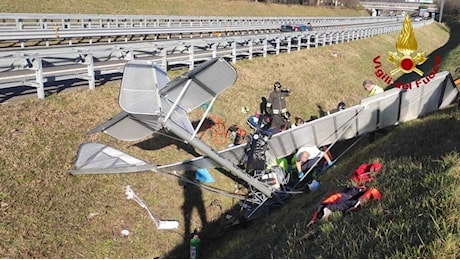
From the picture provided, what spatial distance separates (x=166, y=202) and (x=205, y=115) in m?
2.86

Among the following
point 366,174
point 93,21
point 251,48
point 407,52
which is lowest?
point 93,21

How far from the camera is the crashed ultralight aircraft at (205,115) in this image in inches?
258

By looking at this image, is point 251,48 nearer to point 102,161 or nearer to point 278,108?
point 278,108

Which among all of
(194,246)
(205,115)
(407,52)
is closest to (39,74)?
(205,115)

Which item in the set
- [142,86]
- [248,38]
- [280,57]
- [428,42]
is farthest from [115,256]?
[428,42]

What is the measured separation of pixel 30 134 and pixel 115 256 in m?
3.24

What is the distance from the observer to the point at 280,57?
21.4m

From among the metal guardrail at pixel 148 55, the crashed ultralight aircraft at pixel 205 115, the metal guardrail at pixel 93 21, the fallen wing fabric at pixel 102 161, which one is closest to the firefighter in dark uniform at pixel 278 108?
the crashed ultralight aircraft at pixel 205 115

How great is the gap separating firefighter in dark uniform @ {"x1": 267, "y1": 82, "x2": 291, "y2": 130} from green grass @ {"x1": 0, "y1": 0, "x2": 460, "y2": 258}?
2.02m

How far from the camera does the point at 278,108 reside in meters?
12.2

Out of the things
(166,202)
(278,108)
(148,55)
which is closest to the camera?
(166,202)

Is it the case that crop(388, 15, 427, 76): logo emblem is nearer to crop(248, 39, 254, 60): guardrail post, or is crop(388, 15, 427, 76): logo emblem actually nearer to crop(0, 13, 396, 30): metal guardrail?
crop(248, 39, 254, 60): guardrail post

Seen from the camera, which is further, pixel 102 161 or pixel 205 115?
pixel 102 161

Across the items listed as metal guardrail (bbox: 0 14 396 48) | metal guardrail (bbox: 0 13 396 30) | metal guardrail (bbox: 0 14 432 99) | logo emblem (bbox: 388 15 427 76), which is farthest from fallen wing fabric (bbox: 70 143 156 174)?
metal guardrail (bbox: 0 13 396 30)
